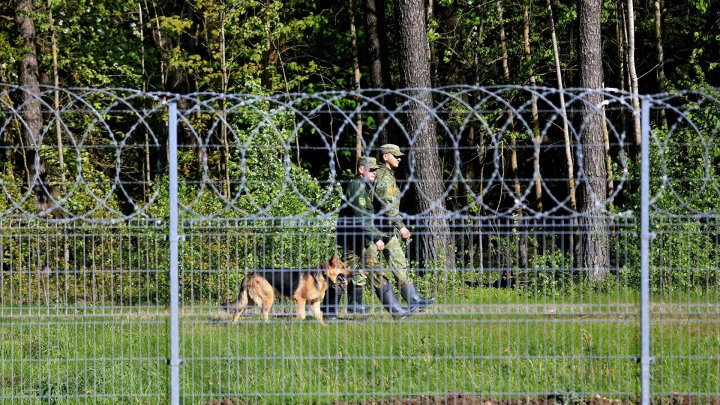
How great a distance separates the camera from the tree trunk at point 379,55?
21.1 metres

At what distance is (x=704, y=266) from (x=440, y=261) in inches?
81.2

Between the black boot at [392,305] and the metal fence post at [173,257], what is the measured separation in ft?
5.23

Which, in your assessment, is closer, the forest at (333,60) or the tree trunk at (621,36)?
the forest at (333,60)

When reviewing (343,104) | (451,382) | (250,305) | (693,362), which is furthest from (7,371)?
(343,104)

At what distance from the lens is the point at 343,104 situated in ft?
88.7

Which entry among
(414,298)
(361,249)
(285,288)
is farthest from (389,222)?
(285,288)

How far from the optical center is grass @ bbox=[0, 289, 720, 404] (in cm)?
869

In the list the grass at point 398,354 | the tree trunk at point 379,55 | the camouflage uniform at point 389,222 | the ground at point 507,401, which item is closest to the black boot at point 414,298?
the grass at point 398,354

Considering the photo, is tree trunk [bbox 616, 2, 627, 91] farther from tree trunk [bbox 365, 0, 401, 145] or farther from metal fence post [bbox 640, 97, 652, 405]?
metal fence post [bbox 640, 97, 652, 405]

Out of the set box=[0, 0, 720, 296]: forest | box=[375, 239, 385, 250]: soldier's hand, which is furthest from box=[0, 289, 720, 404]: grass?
box=[0, 0, 720, 296]: forest

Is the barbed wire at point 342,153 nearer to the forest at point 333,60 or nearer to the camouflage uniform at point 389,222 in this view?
the forest at point 333,60

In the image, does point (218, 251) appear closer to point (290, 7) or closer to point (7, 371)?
point (7, 371)

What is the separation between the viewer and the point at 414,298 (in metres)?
9.33

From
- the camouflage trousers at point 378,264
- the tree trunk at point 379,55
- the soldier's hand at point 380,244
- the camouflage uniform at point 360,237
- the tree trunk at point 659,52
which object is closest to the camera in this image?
the camouflage trousers at point 378,264
